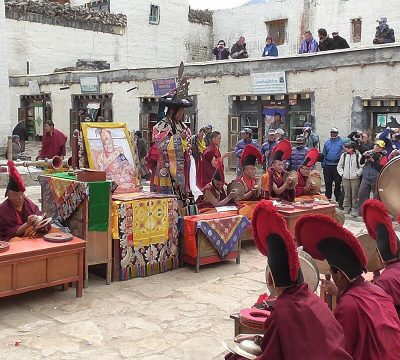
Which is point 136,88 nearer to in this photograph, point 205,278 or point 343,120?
point 343,120

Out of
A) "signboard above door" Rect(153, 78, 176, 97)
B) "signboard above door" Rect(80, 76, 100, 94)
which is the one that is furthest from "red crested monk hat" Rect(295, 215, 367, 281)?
"signboard above door" Rect(80, 76, 100, 94)

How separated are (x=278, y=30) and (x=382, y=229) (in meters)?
22.4

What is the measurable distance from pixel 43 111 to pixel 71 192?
1793 cm

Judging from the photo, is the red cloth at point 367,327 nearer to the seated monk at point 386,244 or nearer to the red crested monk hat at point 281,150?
the seated monk at point 386,244

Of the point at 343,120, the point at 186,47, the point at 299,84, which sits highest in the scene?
the point at 186,47

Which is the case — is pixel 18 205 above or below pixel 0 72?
below

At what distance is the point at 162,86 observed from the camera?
59.0ft

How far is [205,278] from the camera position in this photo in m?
6.35

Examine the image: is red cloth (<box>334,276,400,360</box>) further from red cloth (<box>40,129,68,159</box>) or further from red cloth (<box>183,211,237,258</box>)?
red cloth (<box>40,129,68,159</box>)

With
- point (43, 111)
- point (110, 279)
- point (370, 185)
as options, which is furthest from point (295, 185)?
point (43, 111)

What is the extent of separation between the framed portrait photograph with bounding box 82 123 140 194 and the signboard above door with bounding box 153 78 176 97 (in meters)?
10.7

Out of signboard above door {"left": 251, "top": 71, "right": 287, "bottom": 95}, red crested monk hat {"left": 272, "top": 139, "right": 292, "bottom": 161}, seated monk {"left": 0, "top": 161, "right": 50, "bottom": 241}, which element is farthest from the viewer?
signboard above door {"left": 251, "top": 71, "right": 287, "bottom": 95}

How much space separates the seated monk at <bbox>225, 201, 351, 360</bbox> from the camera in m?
2.44

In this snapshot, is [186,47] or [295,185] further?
[186,47]
